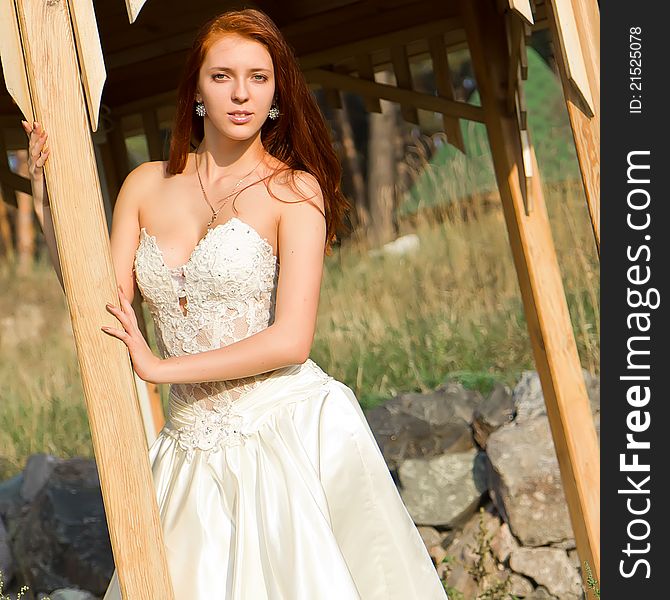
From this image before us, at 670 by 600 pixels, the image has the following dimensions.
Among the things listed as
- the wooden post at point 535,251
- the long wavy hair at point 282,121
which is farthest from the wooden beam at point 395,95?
the long wavy hair at point 282,121

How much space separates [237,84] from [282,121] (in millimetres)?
267

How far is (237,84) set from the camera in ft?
10.5

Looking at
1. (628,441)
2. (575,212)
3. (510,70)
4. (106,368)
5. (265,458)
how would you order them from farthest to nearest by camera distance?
(575,212), (510,70), (628,441), (265,458), (106,368)

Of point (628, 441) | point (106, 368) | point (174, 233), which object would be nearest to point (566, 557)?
point (628, 441)

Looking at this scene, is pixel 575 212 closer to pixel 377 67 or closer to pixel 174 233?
pixel 377 67

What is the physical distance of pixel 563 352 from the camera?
15.9 feet

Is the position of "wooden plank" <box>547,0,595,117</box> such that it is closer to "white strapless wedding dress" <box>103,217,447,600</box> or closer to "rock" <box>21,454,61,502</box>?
"white strapless wedding dress" <box>103,217,447,600</box>

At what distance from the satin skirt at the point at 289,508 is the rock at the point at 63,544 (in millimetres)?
3063

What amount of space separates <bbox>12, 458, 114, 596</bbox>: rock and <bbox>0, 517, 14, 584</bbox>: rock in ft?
0.13

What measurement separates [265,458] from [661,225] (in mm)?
1450

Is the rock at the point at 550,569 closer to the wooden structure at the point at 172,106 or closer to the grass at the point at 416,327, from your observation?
the wooden structure at the point at 172,106

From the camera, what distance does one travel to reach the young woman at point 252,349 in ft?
10.2

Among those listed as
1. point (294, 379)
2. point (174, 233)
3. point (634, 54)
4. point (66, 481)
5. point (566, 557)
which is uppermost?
point (634, 54)

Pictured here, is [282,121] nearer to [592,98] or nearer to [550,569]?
[592,98]
